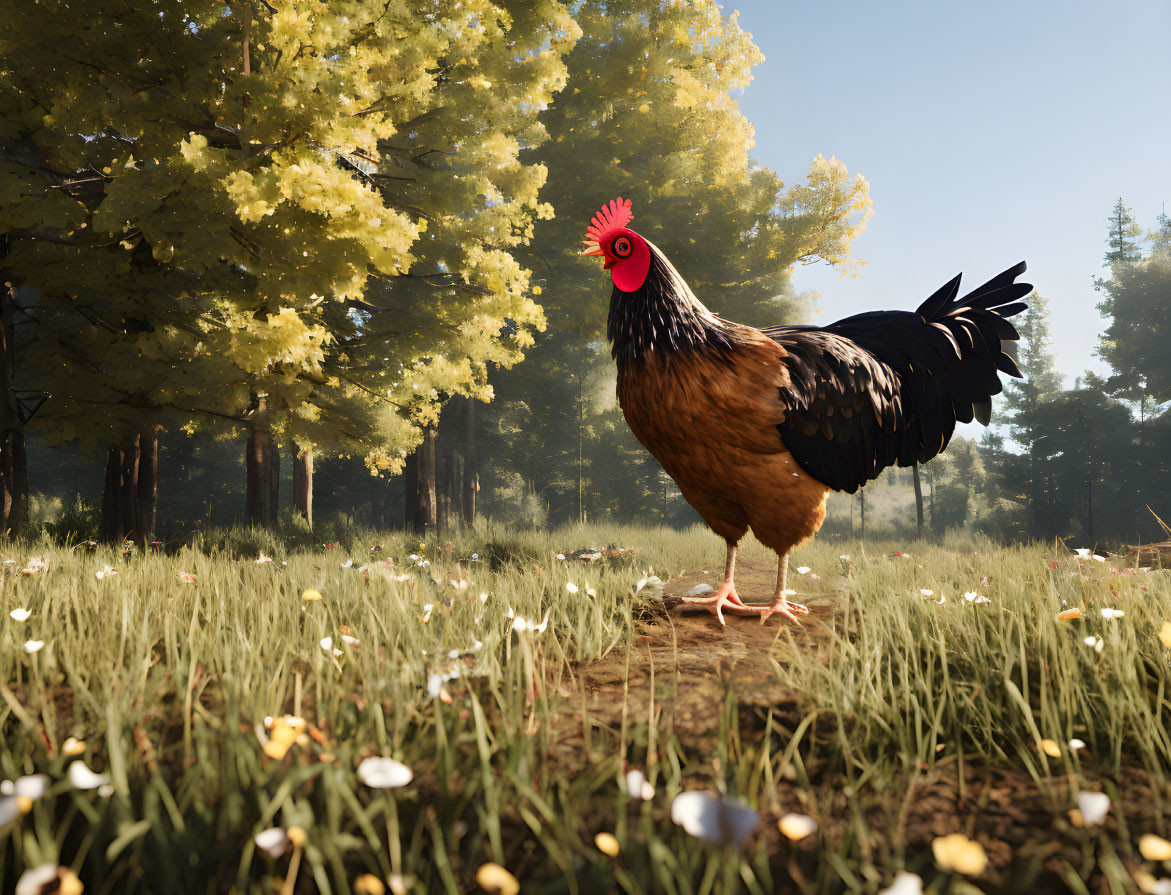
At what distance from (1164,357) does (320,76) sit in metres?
33.9

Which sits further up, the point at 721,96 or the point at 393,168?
the point at 721,96

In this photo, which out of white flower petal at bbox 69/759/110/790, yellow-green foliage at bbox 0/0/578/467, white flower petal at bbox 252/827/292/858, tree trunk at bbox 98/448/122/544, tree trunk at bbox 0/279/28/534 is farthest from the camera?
tree trunk at bbox 98/448/122/544

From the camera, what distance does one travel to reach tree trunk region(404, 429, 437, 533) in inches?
480

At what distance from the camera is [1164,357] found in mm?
25234

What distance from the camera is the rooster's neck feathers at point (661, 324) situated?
3.29m

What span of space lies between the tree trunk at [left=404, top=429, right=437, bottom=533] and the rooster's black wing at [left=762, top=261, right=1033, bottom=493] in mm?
9668

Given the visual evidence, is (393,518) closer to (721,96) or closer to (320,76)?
(721,96)

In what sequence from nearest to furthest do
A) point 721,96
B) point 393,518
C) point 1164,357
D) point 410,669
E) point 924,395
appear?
point 410,669 < point 924,395 < point 721,96 < point 1164,357 < point 393,518

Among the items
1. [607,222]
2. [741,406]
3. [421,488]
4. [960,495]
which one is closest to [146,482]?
[421,488]

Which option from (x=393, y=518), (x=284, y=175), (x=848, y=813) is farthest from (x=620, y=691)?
(x=393, y=518)

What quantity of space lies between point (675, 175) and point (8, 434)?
39.7 ft

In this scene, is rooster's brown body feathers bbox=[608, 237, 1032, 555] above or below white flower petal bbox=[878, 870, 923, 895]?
above

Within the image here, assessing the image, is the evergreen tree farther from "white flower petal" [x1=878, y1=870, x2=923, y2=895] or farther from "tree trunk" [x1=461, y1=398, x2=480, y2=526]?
"white flower petal" [x1=878, y1=870, x2=923, y2=895]

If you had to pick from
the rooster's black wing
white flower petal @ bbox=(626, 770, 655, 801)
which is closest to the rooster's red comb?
the rooster's black wing
